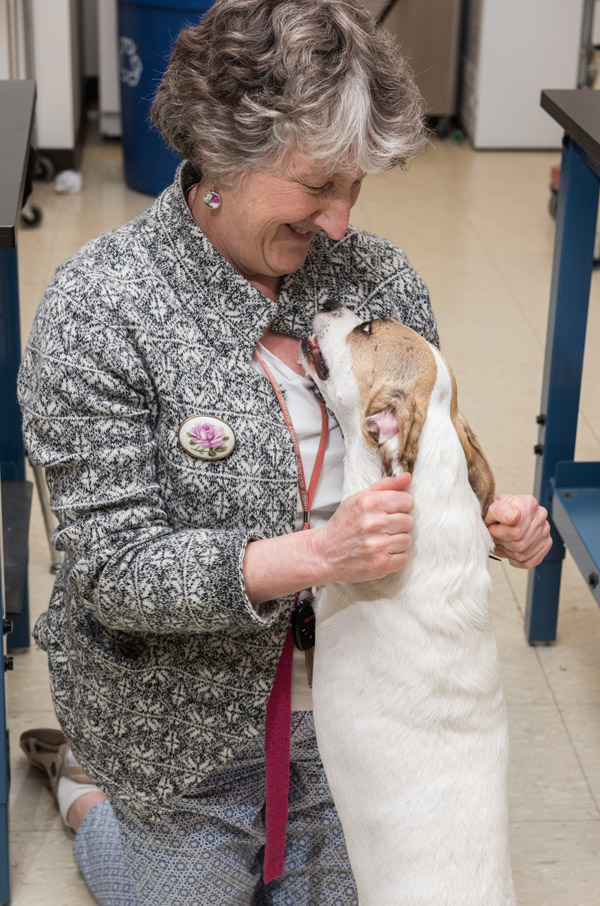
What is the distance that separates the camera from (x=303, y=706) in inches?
62.2

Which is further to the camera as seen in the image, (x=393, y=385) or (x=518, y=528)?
(x=518, y=528)

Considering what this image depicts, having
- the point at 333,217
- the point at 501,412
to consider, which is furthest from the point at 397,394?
the point at 501,412

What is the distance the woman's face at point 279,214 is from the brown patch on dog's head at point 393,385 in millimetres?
158

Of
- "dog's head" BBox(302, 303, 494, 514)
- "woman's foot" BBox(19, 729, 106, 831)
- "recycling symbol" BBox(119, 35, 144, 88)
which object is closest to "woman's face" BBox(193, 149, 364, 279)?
"dog's head" BBox(302, 303, 494, 514)

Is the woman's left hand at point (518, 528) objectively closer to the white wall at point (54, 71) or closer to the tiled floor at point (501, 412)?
the tiled floor at point (501, 412)

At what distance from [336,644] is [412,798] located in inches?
7.6

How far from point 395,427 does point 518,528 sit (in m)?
0.24

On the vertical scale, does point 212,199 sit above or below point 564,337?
above

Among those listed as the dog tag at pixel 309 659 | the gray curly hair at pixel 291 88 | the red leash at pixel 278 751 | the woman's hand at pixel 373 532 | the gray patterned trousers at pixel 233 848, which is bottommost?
the gray patterned trousers at pixel 233 848

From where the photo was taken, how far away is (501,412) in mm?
3281

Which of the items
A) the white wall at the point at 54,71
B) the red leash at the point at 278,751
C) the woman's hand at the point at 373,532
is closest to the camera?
the woman's hand at the point at 373,532

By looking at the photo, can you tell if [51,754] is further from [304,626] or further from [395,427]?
[395,427]

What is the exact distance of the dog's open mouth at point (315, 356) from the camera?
1356mm

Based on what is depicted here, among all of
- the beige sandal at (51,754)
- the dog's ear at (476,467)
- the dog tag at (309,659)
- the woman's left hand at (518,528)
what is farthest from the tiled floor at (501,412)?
the dog's ear at (476,467)
